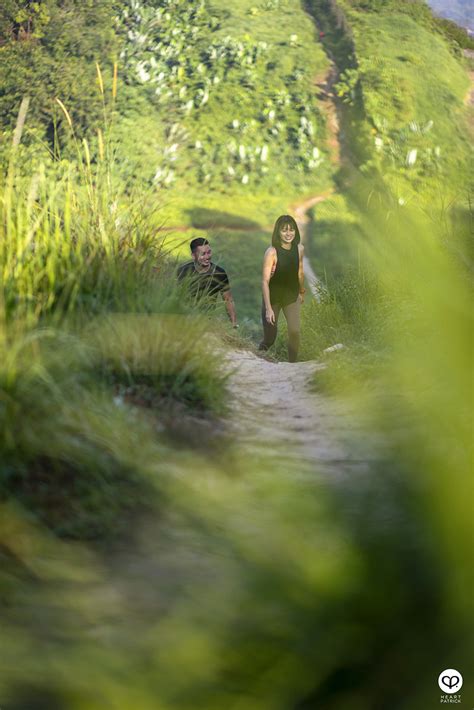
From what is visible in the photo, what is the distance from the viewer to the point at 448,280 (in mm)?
611

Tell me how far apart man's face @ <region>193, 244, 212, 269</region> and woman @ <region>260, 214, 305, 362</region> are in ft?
1.25

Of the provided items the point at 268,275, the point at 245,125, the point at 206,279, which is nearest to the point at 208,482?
the point at 206,279

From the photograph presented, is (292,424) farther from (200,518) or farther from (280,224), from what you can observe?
(280,224)

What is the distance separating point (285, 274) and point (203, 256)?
1.97 feet

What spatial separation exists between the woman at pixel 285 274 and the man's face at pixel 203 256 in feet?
1.25

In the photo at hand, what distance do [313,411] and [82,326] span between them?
969 millimetres

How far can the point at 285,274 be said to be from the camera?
4738 millimetres

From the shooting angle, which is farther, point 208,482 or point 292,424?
point 292,424

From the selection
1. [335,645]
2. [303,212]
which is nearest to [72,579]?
[335,645]

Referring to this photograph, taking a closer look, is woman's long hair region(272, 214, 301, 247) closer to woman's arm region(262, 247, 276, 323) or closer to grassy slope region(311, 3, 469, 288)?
woman's arm region(262, 247, 276, 323)

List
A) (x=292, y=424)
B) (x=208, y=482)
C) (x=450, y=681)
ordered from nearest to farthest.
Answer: (x=450, y=681), (x=208, y=482), (x=292, y=424)

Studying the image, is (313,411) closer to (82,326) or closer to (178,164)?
(82,326)

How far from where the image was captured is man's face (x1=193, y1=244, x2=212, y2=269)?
4.33 metres

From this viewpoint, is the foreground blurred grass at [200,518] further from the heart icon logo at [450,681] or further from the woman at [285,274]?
the woman at [285,274]
